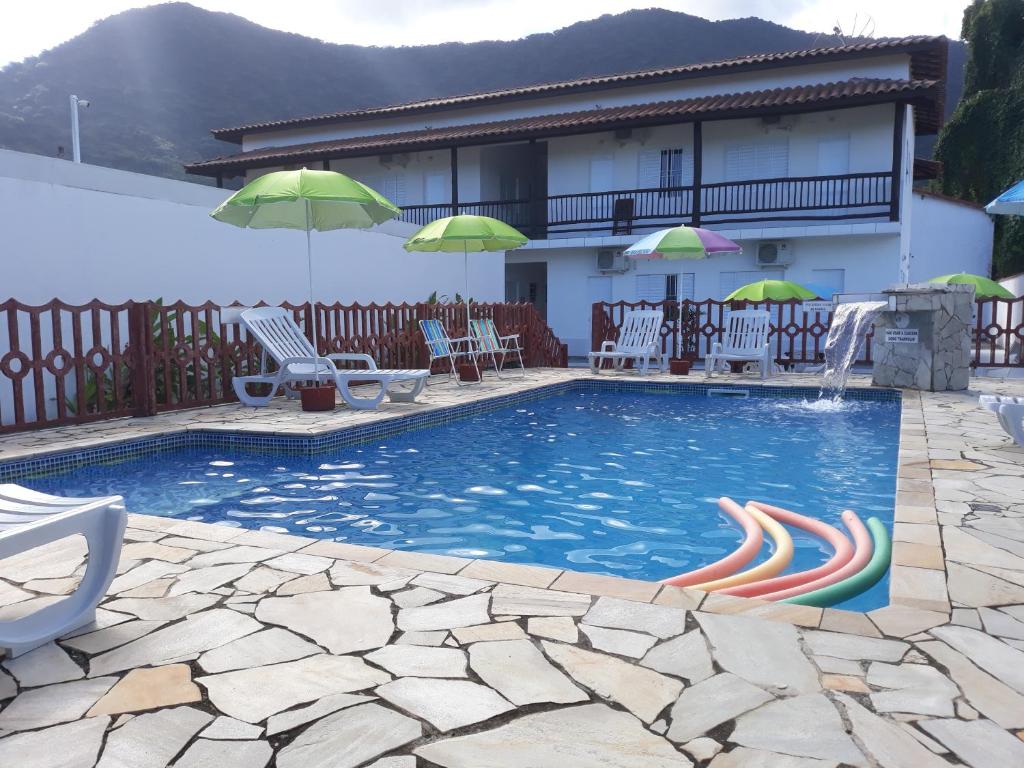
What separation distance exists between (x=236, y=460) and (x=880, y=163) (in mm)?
15807

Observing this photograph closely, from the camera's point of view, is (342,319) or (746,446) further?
(342,319)

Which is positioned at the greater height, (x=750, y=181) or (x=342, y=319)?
(x=750, y=181)

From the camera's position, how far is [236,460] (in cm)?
593

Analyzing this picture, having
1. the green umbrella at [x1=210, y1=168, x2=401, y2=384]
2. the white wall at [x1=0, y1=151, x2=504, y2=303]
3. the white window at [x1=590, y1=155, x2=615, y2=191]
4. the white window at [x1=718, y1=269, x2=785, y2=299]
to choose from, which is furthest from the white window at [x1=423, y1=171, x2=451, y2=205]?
the green umbrella at [x1=210, y1=168, x2=401, y2=384]

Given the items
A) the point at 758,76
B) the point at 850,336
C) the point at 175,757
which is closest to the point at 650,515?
the point at 175,757

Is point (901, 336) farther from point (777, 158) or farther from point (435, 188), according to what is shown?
point (435, 188)

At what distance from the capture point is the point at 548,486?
517cm

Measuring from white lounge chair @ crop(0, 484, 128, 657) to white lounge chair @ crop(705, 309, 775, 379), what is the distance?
376 inches

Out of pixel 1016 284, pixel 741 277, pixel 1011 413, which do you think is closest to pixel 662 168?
pixel 741 277

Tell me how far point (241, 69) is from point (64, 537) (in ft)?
187

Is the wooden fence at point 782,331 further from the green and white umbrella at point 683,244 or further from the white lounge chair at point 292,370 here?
the white lounge chair at point 292,370

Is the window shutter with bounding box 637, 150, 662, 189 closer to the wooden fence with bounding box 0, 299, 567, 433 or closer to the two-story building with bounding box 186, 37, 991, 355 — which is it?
the two-story building with bounding box 186, 37, 991, 355

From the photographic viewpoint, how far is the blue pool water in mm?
A: 3969

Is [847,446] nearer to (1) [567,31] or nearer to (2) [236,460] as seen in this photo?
(2) [236,460]
